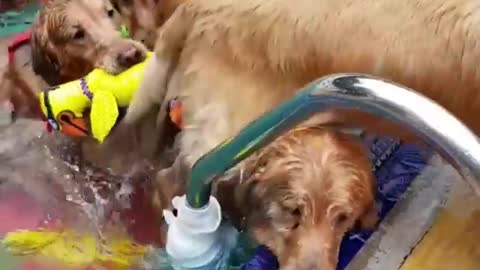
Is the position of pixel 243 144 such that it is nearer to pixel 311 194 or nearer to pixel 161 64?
pixel 311 194

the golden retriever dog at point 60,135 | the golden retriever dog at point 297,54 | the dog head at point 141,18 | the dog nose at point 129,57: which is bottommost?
the golden retriever dog at point 60,135

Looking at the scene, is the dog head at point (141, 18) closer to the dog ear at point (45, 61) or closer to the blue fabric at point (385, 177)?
the dog ear at point (45, 61)

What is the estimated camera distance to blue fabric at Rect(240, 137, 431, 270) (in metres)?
1.63

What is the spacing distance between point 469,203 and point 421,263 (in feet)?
0.52

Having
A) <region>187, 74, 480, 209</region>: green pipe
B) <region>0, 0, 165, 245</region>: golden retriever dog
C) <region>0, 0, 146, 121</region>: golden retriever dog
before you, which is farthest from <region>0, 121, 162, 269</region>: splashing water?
<region>187, 74, 480, 209</region>: green pipe

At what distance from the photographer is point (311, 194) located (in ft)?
5.33

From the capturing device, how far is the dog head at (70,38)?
241 centimetres

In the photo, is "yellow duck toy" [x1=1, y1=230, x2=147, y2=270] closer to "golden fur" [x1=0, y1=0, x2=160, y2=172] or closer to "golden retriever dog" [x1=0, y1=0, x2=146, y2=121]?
"golden fur" [x1=0, y1=0, x2=160, y2=172]

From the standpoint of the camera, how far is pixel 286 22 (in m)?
1.64

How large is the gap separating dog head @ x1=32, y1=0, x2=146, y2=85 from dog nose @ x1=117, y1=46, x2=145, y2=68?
0.37 feet

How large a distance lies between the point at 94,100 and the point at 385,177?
2.47 ft

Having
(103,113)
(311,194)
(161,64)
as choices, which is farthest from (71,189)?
(311,194)

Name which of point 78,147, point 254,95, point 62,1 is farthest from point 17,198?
point 254,95

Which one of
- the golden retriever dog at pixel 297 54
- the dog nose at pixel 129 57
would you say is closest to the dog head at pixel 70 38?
the dog nose at pixel 129 57
